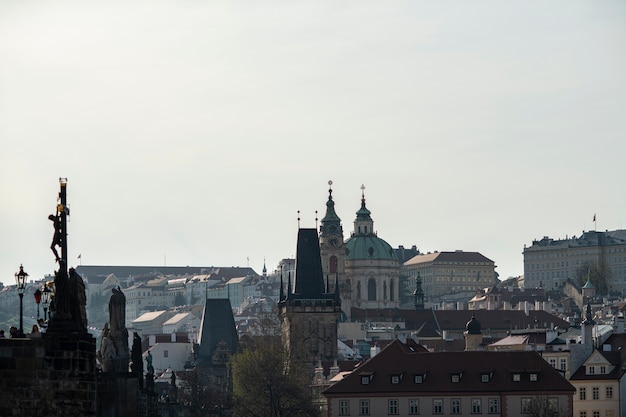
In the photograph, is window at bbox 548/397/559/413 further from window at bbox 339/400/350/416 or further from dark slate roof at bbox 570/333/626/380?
window at bbox 339/400/350/416

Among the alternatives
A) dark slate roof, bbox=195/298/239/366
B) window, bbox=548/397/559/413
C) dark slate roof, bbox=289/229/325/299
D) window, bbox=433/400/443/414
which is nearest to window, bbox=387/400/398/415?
window, bbox=433/400/443/414

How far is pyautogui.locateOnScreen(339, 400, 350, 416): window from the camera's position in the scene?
118 metres

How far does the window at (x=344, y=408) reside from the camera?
117812 mm

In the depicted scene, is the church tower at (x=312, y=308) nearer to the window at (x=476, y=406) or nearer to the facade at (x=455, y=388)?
the facade at (x=455, y=388)

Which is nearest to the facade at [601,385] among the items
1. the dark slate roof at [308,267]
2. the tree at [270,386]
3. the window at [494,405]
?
the window at [494,405]

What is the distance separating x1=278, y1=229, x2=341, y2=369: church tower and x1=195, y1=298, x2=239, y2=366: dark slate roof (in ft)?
15.7

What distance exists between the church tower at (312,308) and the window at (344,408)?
68063 millimetres

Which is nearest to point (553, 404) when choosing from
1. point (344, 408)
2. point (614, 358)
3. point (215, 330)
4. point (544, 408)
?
point (544, 408)

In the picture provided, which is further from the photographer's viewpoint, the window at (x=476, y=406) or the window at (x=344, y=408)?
the window at (x=344, y=408)

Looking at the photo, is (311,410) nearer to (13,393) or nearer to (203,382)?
(203,382)

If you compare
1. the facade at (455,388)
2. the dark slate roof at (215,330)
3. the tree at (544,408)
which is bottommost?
the tree at (544,408)

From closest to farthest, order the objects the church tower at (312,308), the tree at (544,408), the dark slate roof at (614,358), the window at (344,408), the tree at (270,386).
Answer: the tree at (544,408) → the window at (344,408) → the dark slate roof at (614,358) → the tree at (270,386) → the church tower at (312,308)

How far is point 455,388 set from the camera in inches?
4660

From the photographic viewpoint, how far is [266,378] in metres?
143
